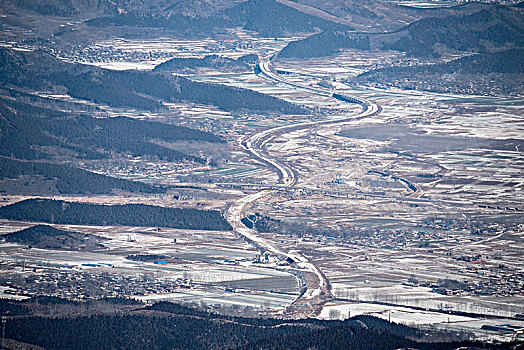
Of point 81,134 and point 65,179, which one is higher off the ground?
point 65,179

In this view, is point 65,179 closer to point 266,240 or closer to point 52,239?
point 52,239

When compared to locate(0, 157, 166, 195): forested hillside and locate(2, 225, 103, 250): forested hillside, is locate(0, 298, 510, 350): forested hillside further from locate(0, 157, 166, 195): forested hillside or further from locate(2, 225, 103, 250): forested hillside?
locate(0, 157, 166, 195): forested hillside

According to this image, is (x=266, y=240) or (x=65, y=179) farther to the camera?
(x=65, y=179)

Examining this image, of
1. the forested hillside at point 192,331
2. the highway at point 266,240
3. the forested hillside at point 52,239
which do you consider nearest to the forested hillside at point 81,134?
the highway at point 266,240

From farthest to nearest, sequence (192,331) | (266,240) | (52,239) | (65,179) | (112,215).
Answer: (65,179)
(112,215)
(266,240)
(52,239)
(192,331)

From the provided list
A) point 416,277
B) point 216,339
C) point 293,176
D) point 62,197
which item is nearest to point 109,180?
point 62,197

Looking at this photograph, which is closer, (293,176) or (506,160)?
(293,176)

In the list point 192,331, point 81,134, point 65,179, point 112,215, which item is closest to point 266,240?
point 112,215

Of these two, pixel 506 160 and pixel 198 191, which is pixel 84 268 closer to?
pixel 198 191
